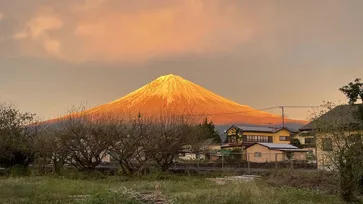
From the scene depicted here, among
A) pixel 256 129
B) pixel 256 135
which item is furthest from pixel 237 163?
pixel 256 129

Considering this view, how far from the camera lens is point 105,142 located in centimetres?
2481

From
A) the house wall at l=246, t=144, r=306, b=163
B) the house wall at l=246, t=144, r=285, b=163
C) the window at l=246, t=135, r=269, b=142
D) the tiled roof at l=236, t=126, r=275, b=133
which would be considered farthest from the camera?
the tiled roof at l=236, t=126, r=275, b=133

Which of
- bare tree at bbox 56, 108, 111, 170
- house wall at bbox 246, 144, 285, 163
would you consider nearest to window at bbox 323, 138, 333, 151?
bare tree at bbox 56, 108, 111, 170

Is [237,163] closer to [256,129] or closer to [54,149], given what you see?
[54,149]

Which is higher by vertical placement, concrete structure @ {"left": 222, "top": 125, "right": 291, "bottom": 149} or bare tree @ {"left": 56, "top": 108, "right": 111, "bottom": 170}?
concrete structure @ {"left": 222, "top": 125, "right": 291, "bottom": 149}

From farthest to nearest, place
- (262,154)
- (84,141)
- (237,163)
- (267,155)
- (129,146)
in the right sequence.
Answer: (267,155) < (262,154) < (237,163) < (84,141) < (129,146)

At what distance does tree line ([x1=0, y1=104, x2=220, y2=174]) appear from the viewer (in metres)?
24.8

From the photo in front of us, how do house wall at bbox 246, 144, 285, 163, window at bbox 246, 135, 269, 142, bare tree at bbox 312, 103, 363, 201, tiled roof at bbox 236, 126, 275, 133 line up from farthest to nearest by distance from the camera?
1. tiled roof at bbox 236, 126, 275, 133
2. window at bbox 246, 135, 269, 142
3. house wall at bbox 246, 144, 285, 163
4. bare tree at bbox 312, 103, 363, 201

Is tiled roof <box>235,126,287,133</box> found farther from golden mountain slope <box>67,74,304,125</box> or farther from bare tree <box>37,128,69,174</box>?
bare tree <box>37,128,69,174</box>

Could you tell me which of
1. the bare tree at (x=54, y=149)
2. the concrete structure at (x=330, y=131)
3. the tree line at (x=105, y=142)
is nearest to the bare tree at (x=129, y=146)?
the tree line at (x=105, y=142)

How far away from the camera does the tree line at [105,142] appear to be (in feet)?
81.5

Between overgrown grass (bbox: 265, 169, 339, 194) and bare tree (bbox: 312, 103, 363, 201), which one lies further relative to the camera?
overgrown grass (bbox: 265, 169, 339, 194)

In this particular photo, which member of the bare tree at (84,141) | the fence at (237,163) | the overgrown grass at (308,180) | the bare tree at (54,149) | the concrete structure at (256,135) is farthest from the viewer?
the concrete structure at (256,135)

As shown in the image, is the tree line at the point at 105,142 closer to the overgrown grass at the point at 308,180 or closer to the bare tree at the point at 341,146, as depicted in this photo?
the overgrown grass at the point at 308,180
